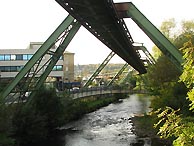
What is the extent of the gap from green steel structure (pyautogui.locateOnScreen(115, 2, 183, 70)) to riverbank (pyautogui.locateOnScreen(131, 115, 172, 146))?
26.4 feet

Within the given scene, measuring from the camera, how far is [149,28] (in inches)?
719

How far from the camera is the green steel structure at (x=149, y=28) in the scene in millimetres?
17969

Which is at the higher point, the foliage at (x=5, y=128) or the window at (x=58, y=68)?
the window at (x=58, y=68)

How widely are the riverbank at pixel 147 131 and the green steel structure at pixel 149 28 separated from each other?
317 inches

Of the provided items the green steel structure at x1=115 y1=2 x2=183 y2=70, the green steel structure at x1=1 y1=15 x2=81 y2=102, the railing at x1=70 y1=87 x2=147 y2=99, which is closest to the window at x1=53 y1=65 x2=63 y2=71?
the railing at x1=70 y1=87 x2=147 y2=99

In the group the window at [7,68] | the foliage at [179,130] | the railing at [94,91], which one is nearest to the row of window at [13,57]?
the window at [7,68]

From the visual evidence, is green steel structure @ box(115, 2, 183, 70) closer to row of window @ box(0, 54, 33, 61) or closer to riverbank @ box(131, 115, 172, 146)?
riverbank @ box(131, 115, 172, 146)

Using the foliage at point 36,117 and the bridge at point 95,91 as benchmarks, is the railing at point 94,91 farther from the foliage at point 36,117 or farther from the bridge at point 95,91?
the foliage at point 36,117

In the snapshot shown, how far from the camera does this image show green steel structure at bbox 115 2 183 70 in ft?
59.0

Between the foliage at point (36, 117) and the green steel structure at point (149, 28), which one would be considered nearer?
the green steel structure at point (149, 28)

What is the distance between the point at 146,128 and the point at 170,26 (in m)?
19.3

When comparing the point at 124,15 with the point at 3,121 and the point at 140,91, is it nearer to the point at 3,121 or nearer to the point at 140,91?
the point at 3,121

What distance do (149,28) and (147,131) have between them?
1476cm

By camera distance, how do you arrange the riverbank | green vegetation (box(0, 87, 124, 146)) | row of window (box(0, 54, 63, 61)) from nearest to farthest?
green vegetation (box(0, 87, 124, 146)) → the riverbank → row of window (box(0, 54, 63, 61))
